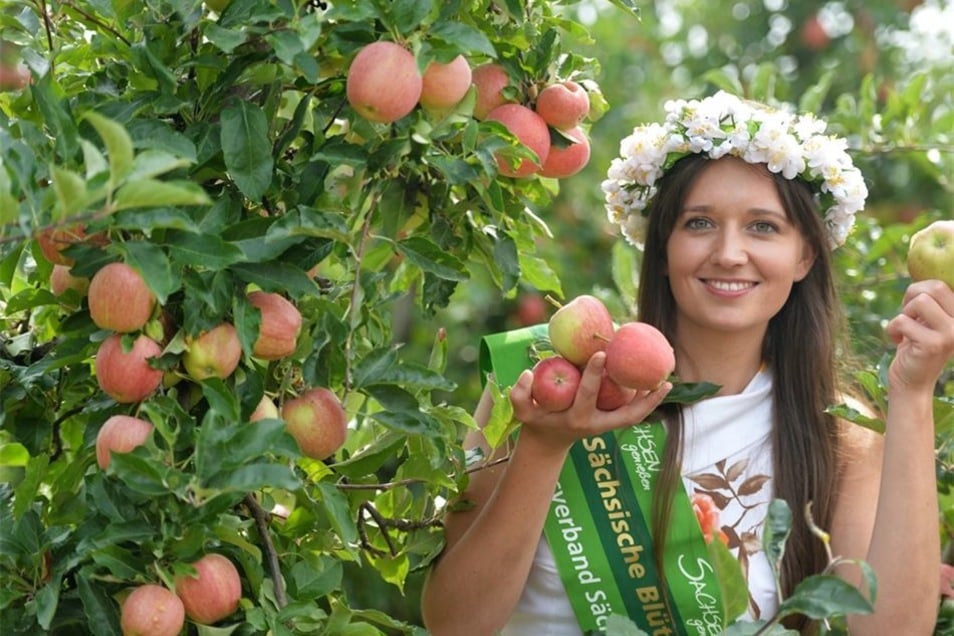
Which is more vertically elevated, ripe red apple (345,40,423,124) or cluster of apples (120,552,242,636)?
ripe red apple (345,40,423,124)

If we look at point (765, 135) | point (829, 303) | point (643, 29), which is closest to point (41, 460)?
point (765, 135)

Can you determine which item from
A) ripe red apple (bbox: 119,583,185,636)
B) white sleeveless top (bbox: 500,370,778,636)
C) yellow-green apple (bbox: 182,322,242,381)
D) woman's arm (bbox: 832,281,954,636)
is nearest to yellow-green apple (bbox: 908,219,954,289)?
woman's arm (bbox: 832,281,954,636)

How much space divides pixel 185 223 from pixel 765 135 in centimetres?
107

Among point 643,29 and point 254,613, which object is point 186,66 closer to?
point 254,613

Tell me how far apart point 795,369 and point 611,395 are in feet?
1.86

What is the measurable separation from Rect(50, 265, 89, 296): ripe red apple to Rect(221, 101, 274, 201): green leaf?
214 millimetres

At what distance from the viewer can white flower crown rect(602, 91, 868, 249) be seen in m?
1.96

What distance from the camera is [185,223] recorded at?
44.0 inches

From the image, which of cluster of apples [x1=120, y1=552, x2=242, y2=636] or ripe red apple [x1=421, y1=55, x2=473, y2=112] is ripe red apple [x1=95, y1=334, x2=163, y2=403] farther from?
ripe red apple [x1=421, y1=55, x2=473, y2=112]

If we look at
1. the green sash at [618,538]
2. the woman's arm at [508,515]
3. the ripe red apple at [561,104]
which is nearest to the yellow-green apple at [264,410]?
the woman's arm at [508,515]

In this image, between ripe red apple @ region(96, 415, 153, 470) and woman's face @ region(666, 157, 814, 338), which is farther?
woman's face @ region(666, 157, 814, 338)

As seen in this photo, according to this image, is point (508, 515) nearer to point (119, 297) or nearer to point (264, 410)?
point (264, 410)

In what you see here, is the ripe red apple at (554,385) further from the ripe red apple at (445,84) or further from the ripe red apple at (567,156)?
the ripe red apple at (445,84)

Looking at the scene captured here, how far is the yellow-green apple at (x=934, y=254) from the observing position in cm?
171
